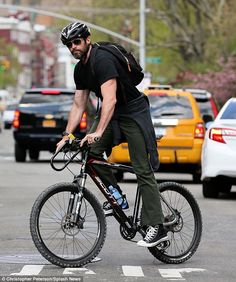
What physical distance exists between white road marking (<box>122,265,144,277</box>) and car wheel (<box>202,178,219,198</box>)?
25.1 feet

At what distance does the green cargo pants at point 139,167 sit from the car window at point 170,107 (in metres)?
10.6

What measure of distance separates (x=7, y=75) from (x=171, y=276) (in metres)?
146

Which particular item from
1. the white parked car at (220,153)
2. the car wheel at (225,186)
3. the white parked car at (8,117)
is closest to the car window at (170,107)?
the car wheel at (225,186)

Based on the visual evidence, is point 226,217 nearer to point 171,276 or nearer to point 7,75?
point 171,276

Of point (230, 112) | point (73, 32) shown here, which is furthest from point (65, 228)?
point (230, 112)

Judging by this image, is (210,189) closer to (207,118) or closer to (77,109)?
(207,118)

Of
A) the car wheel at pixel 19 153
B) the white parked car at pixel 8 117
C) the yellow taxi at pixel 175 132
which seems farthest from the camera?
the white parked car at pixel 8 117

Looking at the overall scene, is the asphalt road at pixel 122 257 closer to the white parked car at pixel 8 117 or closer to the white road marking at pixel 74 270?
the white road marking at pixel 74 270

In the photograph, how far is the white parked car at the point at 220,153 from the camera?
17203mm

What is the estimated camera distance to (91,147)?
1027 cm

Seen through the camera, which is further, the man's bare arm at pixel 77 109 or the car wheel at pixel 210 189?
the car wheel at pixel 210 189

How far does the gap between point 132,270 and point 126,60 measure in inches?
63.0

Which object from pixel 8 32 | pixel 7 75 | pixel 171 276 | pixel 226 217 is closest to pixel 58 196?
pixel 171 276

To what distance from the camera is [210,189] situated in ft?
58.5
